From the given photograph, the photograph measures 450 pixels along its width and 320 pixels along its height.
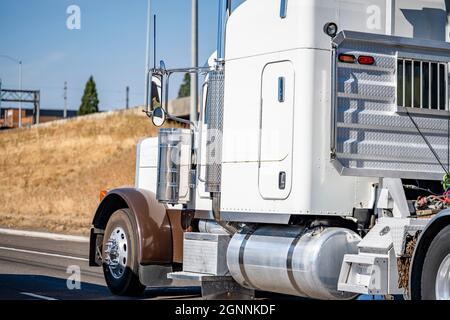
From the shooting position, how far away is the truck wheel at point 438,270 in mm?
8703

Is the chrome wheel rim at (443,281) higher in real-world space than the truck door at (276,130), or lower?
lower

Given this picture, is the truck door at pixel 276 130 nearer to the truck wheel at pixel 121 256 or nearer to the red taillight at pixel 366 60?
the red taillight at pixel 366 60

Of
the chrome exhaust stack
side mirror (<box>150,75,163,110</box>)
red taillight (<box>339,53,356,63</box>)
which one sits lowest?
side mirror (<box>150,75,163,110</box>)

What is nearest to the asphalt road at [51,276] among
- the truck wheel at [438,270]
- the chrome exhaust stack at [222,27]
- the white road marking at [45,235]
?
the chrome exhaust stack at [222,27]

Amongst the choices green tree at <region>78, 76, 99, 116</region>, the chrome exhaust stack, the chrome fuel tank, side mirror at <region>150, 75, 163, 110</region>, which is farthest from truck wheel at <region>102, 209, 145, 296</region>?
green tree at <region>78, 76, 99, 116</region>

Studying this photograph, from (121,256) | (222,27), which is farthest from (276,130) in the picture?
(121,256)

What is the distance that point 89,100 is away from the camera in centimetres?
10438

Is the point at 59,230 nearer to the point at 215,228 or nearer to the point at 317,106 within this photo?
the point at 215,228

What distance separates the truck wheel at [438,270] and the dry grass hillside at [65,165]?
2785 centimetres

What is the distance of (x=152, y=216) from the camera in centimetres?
1308

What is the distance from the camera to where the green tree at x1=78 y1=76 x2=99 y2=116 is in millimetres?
103625

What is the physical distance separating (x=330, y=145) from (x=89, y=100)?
95.5 m

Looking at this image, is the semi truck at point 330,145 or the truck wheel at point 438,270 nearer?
the truck wheel at point 438,270

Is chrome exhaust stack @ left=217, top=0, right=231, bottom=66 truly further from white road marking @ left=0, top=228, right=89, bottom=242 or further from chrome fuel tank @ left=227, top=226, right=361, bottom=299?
white road marking @ left=0, top=228, right=89, bottom=242
